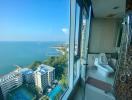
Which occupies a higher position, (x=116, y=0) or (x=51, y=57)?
(x=116, y=0)

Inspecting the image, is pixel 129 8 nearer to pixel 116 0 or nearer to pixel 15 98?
pixel 116 0

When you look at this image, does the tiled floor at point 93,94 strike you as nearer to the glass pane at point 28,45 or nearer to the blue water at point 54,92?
the blue water at point 54,92

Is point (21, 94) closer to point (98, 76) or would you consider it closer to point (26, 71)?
point (26, 71)

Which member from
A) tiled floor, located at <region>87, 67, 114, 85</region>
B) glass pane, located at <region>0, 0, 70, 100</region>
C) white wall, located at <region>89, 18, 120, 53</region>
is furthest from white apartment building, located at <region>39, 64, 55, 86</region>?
white wall, located at <region>89, 18, 120, 53</region>

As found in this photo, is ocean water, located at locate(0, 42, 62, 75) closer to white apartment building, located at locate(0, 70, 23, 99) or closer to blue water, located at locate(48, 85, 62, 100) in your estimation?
white apartment building, located at locate(0, 70, 23, 99)

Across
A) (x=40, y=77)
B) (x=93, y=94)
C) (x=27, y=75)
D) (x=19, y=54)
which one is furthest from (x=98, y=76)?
(x=19, y=54)

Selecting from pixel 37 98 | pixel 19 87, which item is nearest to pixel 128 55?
pixel 37 98
